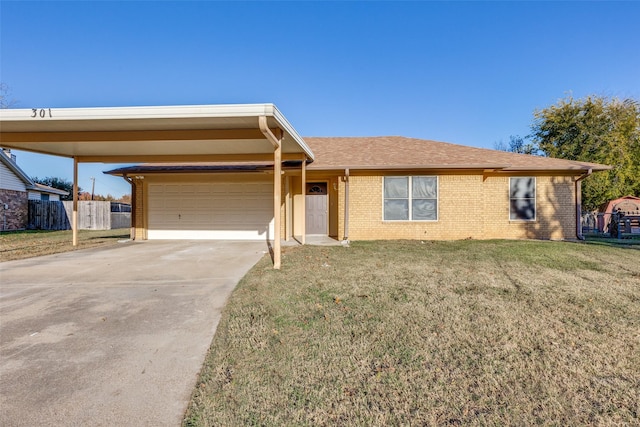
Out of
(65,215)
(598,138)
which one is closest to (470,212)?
(598,138)

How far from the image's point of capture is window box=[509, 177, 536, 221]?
480 inches

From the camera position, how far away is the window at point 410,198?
11.7 meters

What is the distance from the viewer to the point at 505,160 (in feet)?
39.5

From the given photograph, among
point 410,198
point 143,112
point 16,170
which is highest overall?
point 16,170

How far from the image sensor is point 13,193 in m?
19.8

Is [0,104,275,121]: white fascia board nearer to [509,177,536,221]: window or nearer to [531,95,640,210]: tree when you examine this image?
[509,177,536,221]: window

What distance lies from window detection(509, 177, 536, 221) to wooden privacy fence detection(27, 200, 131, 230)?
24223 mm

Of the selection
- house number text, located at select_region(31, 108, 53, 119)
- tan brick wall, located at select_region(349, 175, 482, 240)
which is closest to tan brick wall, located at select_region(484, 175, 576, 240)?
tan brick wall, located at select_region(349, 175, 482, 240)

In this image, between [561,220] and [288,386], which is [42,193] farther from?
[561,220]

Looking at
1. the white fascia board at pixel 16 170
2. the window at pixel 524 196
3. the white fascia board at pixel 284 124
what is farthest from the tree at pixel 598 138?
the white fascia board at pixel 16 170

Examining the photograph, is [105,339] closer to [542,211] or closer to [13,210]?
[542,211]

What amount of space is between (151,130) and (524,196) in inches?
498

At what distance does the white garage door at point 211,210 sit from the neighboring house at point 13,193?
1345 cm

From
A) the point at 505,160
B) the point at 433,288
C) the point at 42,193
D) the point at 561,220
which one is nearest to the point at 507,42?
the point at 505,160
